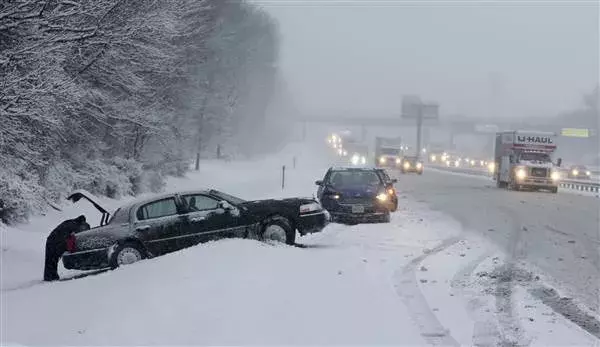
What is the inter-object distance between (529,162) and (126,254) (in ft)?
91.2

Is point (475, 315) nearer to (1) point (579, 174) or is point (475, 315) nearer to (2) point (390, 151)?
(1) point (579, 174)

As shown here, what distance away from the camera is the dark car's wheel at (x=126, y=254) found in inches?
452

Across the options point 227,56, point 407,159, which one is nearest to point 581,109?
point 407,159

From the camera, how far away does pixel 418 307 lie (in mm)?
8352

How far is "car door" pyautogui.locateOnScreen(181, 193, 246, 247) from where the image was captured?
1185 centimetres

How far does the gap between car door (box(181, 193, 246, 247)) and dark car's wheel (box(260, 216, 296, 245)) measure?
48 centimetres

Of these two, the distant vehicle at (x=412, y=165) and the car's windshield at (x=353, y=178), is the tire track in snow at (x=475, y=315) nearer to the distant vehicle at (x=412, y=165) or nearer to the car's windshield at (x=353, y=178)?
the car's windshield at (x=353, y=178)

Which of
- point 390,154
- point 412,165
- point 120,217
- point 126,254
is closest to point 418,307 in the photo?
point 126,254

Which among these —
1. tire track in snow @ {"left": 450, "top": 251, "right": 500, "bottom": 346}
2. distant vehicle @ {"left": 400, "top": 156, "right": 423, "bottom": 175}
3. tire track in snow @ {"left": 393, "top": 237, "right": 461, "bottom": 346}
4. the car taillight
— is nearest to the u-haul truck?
distant vehicle @ {"left": 400, "top": 156, "right": 423, "bottom": 175}

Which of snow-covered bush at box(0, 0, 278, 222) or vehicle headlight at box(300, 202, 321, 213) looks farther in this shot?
vehicle headlight at box(300, 202, 321, 213)

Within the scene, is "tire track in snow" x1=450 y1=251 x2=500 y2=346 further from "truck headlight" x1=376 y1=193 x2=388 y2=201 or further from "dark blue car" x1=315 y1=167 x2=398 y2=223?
"truck headlight" x1=376 y1=193 x2=388 y2=201

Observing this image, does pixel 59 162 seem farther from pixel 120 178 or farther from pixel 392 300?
pixel 392 300

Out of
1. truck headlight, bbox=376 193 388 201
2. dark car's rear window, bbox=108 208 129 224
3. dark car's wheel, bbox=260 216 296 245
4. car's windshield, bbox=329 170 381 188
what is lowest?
dark car's wheel, bbox=260 216 296 245

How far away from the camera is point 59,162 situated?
61.6 feet
